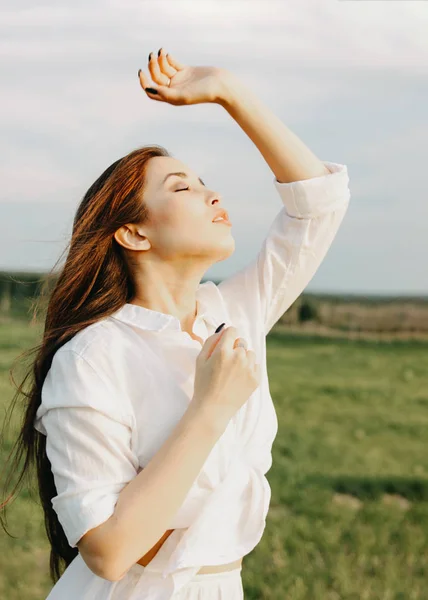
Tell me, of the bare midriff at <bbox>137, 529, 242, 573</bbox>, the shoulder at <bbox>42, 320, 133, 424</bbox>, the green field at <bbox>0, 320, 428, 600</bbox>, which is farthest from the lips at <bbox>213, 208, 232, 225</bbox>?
the bare midriff at <bbox>137, 529, 242, 573</bbox>

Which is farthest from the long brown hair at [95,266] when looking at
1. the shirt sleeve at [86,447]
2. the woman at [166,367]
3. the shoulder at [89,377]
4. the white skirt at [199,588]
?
the white skirt at [199,588]

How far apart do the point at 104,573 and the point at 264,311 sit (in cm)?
84

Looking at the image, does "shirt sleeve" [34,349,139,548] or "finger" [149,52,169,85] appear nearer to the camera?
"shirt sleeve" [34,349,139,548]

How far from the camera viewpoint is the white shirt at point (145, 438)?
6.35 feet

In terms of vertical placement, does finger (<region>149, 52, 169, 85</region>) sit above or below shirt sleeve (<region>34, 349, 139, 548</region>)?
above

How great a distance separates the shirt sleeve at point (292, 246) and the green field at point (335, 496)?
0.57m

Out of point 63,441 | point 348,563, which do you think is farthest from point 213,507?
point 348,563

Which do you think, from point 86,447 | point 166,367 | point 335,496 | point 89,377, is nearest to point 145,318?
point 166,367

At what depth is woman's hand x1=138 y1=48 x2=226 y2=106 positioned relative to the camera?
2184 mm

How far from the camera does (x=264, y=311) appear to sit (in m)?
2.46

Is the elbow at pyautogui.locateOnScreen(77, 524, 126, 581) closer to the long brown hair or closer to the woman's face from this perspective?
the long brown hair

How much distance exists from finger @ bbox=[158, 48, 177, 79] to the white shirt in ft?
1.26

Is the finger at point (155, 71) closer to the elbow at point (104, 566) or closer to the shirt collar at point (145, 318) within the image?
the shirt collar at point (145, 318)

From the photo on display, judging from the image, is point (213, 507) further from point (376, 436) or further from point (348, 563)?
point (376, 436)
